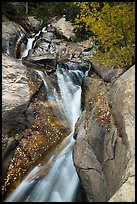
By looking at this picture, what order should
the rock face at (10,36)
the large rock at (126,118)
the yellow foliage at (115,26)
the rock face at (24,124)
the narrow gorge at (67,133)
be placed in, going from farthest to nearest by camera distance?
the rock face at (10,36)
the rock face at (24,124)
the yellow foliage at (115,26)
the narrow gorge at (67,133)
the large rock at (126,118)

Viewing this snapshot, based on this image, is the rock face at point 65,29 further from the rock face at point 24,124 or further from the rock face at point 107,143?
the rock face at point 107,143

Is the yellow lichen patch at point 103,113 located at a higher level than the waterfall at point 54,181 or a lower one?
higher

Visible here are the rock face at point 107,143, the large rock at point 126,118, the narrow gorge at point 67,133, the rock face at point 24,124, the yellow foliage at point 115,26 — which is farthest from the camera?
the rock face at point 24,124

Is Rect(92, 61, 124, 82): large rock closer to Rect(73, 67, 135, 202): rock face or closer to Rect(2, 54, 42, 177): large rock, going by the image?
Rect(73, 67, 135, 202): rock face

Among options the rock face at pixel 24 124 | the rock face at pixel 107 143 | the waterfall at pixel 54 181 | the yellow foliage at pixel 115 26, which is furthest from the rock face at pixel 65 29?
the rock face at pixel 107 143

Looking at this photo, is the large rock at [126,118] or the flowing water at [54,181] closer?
the large rock at [126,118]

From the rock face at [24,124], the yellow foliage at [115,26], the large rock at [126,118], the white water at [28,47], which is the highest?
the yellow foliage at [115,26]

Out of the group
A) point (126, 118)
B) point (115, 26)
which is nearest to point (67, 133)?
point (115, 26)

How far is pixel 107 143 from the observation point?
749cm

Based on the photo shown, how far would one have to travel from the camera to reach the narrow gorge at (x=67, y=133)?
22.3ft

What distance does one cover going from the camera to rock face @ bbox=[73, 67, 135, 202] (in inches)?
246

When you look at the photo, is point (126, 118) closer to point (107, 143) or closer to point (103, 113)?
point (107, 143)

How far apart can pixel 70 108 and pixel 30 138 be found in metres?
3.01

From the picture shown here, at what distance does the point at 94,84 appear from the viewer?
1218cm
